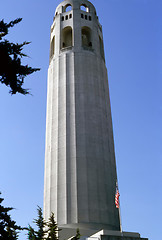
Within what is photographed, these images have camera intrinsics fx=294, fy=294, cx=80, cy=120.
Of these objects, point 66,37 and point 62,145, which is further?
point 66,37

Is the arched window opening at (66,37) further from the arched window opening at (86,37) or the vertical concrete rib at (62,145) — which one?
the vertical concrete rib at (62,145)

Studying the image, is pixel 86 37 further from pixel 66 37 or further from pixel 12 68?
pixel 12 68

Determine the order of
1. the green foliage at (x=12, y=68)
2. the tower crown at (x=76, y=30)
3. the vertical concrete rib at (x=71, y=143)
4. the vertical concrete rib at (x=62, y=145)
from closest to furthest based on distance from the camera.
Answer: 1. the green foliage at (x=12, y=68)
2. the vertical concrete rib at (x=71, y=143)
3. the vertical concrete rib at (x=62, y=145)
4. the tower crown at (x=76, y=30)

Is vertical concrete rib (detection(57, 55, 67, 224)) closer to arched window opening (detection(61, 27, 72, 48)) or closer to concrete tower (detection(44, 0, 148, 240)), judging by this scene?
concrete tower (detection(44, 0, 148, 240))

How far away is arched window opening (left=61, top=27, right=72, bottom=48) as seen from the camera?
3966cm

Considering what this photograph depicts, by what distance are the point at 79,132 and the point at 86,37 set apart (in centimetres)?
1634

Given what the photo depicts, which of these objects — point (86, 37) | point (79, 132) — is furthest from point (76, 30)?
point (79, 132)

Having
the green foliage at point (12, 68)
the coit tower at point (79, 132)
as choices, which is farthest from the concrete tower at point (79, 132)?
the green foliage at point (12, 68)

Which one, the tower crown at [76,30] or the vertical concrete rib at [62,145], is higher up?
the tower crown at [76,30]

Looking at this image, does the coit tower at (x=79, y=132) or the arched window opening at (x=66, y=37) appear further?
the arched window opening at (x=66, y=37)

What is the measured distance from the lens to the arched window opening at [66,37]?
39.7m

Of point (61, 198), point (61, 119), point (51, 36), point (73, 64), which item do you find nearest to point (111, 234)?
point (61, 198)

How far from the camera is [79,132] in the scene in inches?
1187

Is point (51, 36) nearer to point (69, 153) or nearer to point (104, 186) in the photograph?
point (69, 153)
